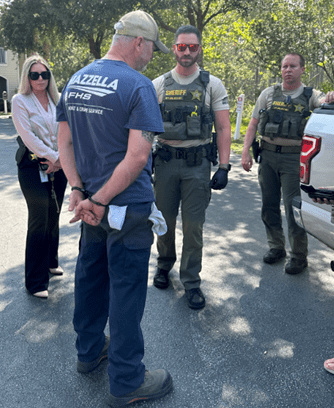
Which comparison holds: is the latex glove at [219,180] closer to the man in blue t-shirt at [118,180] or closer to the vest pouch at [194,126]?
the vest pouch at [194,126]

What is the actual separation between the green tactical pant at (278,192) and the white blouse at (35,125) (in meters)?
2.16

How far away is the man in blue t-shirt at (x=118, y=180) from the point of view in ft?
6.85

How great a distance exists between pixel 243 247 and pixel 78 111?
3141 mm

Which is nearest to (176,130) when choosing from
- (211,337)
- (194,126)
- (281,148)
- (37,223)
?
(194,126)

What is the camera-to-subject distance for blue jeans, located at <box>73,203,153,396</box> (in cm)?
225

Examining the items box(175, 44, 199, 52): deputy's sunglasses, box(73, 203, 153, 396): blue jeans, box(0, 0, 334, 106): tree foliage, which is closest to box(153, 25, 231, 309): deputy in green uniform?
box(175, 44, 199, 52): deputy's sunglasses

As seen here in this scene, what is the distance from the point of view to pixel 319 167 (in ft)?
8.86

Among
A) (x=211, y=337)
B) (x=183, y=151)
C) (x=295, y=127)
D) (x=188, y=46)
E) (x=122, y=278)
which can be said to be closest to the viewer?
(x=122, y=278)

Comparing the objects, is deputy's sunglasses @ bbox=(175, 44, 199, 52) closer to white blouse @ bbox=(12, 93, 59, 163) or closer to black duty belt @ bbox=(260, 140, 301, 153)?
white blouse @ bbox=(12, 93, 59, 163)

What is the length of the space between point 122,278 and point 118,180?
1.79 ft

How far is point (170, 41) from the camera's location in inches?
989

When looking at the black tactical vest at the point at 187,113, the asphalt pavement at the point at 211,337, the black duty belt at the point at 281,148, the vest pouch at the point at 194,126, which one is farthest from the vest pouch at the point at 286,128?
the asphalt pavement at the point at 211,337

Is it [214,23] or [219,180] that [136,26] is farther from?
[214,23]

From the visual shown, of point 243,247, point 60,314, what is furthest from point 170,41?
point 60,314
